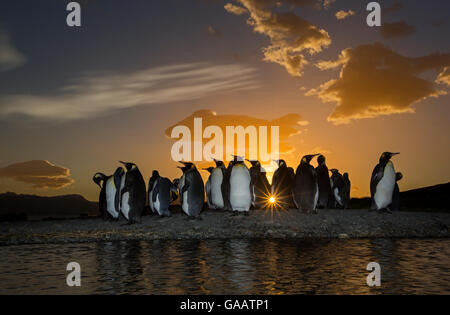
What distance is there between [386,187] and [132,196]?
10042 mm

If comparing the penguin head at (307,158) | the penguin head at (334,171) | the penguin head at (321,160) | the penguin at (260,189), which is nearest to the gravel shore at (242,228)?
the penguin head at (307,158)

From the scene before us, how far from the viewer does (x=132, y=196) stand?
16734 mm

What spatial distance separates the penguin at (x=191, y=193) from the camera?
17422 millimetres

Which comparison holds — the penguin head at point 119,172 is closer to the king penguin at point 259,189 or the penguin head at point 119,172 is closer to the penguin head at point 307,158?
the king penguin at point 259,189

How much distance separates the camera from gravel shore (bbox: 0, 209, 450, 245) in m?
15.1

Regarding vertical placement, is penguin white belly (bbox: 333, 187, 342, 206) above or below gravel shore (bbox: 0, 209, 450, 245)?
above

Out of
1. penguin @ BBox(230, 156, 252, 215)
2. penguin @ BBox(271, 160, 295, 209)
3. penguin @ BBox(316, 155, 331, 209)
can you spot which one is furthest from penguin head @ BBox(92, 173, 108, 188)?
penguin @ BBox(316, 155, 331, 209)

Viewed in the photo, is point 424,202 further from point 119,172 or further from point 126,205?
point 126,205

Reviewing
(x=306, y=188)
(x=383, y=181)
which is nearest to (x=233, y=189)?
(x=306, y=188)

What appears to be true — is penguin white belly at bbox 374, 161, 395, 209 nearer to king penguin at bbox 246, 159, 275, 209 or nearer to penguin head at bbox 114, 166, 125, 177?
king penguin at bbox 246, 159, 275, 209

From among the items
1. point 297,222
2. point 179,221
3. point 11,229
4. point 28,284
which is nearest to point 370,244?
point 297,222

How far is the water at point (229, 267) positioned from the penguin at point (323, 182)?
6552mm
